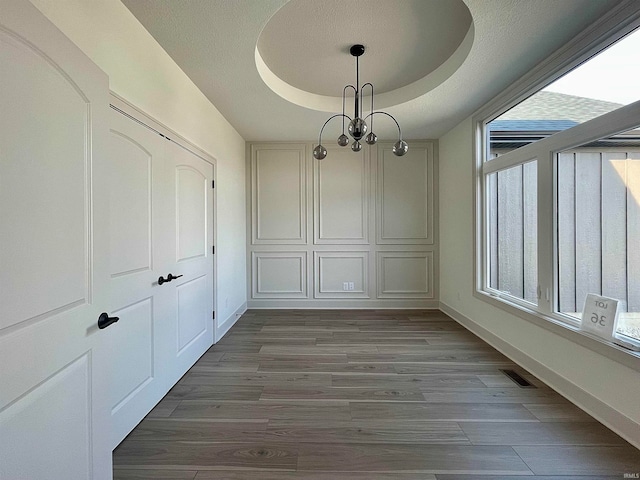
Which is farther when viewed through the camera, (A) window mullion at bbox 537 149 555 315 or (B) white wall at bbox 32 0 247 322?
(A) window mullion at bbox 537 149 555 315

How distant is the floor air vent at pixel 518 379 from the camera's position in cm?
246

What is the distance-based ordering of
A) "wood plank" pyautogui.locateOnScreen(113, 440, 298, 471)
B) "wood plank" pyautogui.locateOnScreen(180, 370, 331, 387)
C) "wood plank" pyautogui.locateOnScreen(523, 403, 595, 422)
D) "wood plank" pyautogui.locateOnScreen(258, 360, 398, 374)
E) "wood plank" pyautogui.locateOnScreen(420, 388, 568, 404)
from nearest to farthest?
"wood plank" pyautogui.locateOnScreen(113, 440, 298, 471) < "wood plank" pyautogui.locateOnScreen(523, 403, 595, 422) < "wood plank" pyautogui.locateOnScreen(420, 388, 568, 404) < "wood plank" pyautogui.locateOnScreen(180, 370, 331, 387) < "wood plank" pyautogui.locateOnScreen(258, 360, 398, 374)

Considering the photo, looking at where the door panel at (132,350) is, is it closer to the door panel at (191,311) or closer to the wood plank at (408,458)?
the door panel at (191,311)

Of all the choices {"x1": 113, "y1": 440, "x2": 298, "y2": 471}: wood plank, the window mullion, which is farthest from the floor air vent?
{"x1": 113, "y1": 440, "x2": 298, "y2": 471}: wood plank

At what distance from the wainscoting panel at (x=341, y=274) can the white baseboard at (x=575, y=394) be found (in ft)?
6.29

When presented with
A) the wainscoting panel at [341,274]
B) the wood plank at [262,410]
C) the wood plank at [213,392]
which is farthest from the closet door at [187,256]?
the wainscoting panel at [341,274]

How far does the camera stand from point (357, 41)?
2479 millimetres

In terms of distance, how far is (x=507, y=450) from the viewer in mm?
1752

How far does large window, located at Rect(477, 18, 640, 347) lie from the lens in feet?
6.40

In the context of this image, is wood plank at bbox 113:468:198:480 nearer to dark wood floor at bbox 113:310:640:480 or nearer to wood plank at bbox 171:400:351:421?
dark wood floor at bbox 113:310:640:480

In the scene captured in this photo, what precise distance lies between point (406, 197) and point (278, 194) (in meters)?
2.08

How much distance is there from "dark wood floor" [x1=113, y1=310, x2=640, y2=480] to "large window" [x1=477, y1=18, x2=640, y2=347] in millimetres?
760

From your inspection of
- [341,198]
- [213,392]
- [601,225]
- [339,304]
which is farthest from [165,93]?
[339,304]

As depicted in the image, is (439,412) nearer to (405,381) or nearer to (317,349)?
(405,381)
